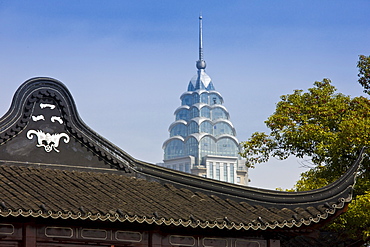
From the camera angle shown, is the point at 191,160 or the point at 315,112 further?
the point at 191,160

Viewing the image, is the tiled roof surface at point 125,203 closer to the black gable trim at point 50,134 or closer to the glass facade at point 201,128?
the black gable trim at point 50,134

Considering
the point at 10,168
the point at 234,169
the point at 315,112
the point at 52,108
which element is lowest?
the point at 10,168

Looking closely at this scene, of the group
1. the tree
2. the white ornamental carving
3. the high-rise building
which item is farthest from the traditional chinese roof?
the high-rise building

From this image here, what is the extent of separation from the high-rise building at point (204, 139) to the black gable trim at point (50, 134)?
483ft

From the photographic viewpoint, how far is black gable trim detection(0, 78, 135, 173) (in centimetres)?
1784

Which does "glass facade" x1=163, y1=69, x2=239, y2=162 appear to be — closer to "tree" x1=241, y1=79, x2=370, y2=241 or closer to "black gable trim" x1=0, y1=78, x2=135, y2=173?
"tree" x1=241, y1=79, x2=370, y2=241

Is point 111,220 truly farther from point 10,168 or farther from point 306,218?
point 306,218

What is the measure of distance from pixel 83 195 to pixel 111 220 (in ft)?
4.34

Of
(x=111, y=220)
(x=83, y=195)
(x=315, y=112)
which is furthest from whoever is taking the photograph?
(x=315, y=112)

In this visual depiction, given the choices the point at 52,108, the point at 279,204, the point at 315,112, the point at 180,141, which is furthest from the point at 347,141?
the point at 180,141

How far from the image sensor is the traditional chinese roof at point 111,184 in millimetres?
16609

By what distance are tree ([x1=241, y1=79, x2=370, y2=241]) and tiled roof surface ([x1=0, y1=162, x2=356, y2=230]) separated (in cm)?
610

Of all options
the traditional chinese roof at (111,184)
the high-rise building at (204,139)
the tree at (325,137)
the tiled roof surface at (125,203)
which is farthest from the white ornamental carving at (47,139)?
the high-rise building at (204,139)

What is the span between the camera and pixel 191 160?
567 feet
